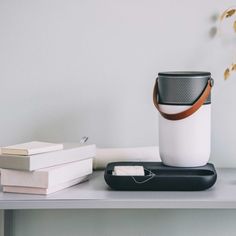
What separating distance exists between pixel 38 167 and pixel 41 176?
2cm

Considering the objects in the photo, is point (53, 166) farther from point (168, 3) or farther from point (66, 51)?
point (168, 3)

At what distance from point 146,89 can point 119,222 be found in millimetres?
390

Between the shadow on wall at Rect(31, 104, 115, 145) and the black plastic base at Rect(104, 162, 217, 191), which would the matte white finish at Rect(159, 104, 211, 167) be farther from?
the shadow on wall at Rect(31, 104, 115, 145)

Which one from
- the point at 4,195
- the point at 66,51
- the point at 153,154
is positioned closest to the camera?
the point at 4,195

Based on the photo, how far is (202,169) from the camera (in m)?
1.28

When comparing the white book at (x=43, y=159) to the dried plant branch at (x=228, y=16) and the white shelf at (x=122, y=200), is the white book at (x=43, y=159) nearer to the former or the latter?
the white shelf at (x=122, y=200)

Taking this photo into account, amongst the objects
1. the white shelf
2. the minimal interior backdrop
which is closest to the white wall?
the minimal interior backdrop

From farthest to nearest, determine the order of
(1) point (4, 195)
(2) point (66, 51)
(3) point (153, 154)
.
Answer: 1. (2) point (66, 51)
2. (3) point (153, 154)
3. (1) point (4, 195)

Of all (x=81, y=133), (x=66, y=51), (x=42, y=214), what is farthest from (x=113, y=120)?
(x=42, y=214)

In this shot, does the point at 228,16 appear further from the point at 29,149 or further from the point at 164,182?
the point at 29,149

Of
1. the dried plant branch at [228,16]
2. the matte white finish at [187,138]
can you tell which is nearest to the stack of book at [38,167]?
the matte white finish at [187,138]

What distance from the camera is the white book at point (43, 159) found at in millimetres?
1179

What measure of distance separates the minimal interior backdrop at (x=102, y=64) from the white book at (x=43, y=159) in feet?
0.87

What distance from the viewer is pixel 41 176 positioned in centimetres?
119
